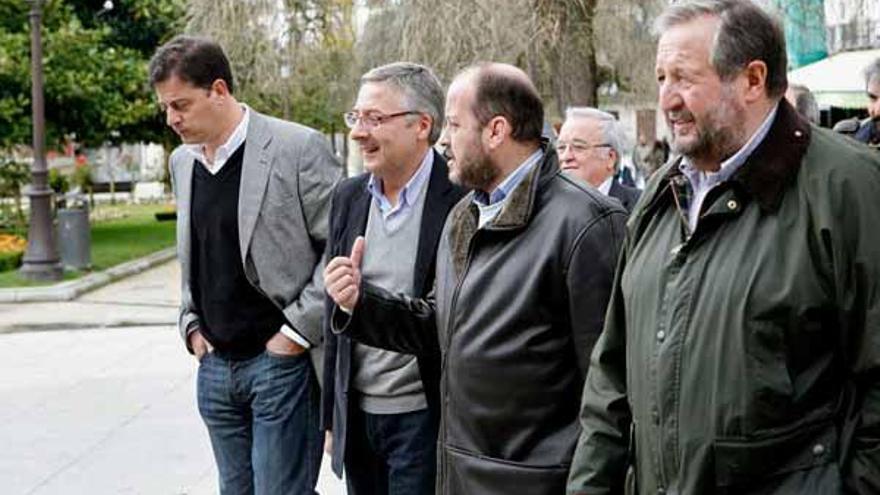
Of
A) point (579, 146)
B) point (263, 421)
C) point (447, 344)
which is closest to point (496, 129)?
point (447, 344)

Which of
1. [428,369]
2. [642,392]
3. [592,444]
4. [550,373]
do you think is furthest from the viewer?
[428,369]

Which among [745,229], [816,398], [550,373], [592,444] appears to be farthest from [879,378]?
[550,373]

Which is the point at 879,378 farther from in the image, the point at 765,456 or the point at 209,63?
the point at 209,63

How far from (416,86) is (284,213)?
27.8 inches

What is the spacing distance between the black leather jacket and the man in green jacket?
22.1 inches

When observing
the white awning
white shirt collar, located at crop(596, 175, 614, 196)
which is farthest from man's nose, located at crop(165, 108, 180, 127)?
the white awning

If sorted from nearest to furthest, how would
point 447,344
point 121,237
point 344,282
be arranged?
1. point 447,344
2. point 344,282
3. point 121,237

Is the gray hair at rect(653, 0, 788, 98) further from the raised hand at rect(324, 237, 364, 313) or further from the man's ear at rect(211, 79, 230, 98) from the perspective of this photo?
the man's ear at rect(211, 79, 230, 98)

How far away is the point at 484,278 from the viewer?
147 inches

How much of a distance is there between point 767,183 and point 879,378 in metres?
0.43

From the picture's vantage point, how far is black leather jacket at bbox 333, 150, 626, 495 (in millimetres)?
3654

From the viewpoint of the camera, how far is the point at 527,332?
366 cm

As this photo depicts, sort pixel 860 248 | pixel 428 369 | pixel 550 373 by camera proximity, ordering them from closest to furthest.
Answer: pixel 860 248 → pixel 550 373 → pixel 428 369

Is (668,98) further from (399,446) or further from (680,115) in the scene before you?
(399,446)
